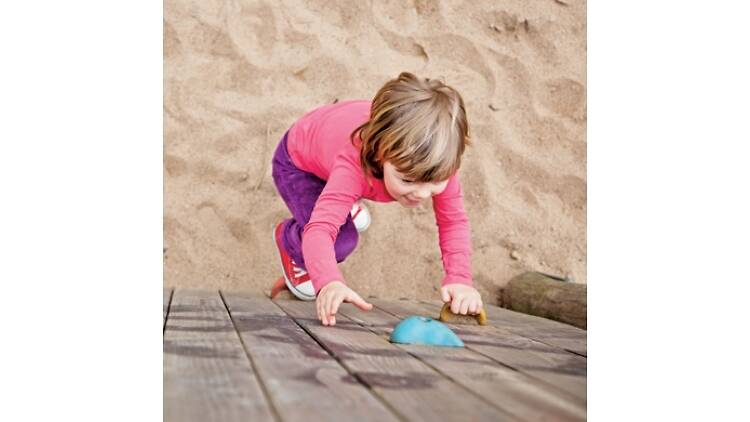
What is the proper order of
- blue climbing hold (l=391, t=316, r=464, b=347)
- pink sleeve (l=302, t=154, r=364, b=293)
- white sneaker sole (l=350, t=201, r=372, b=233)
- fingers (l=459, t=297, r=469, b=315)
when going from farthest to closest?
white sneaker sole (l=350, t=201, r=372, b=233)
fingers (l=459, t=297, r=469, b=315)
pink sleeve (l=302, t=154, r=364, b=293)
blue climbing hold (l=391, t=316, r=464, b=347)

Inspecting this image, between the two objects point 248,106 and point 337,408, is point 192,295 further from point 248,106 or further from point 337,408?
point 337,408

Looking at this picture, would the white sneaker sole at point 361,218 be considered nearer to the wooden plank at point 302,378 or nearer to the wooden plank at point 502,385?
the wooden plank at point 302,378

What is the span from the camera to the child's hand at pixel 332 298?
7.00 feet

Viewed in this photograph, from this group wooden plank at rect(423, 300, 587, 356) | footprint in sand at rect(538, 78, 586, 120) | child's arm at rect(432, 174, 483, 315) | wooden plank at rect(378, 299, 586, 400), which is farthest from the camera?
footprint in sand at rect(538, 78, 586, 120)

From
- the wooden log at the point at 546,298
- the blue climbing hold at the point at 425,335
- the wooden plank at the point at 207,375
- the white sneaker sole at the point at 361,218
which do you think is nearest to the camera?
the wooden plank at the point at 207,375

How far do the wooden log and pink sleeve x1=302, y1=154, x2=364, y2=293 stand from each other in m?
0.89

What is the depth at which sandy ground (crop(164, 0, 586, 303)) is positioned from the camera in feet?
11.9

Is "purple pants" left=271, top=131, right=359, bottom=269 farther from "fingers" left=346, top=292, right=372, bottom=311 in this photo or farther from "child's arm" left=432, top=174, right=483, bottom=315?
"fingers" left=346, top=292, right=372, bottom=311

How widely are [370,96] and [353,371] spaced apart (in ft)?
8.63

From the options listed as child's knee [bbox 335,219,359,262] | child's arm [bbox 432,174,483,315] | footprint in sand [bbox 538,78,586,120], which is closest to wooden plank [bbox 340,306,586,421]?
child's arm [bbox 432,174,483,315]

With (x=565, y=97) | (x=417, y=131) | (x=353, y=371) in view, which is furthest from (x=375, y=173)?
(x=565, y=97)

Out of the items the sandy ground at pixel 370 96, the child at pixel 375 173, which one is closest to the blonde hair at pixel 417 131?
the child at pixel 375 173

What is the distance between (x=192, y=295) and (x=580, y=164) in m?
2.18
